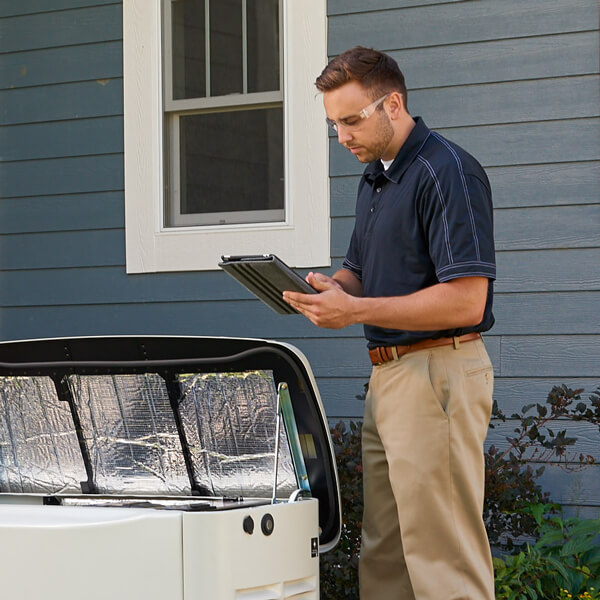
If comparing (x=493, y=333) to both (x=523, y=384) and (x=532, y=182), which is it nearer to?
(x=523, y=384)

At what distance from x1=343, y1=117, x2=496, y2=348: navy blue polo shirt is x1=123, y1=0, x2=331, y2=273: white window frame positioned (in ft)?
6.51

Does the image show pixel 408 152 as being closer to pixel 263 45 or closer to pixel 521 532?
pixel 521 532

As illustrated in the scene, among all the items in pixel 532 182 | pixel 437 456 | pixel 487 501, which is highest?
pixel 532 182

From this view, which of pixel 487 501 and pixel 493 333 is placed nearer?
pixel 487 501

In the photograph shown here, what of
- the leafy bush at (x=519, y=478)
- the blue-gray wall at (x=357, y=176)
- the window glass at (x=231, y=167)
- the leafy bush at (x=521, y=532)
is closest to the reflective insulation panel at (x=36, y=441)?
the leafy bush at (x=521, y=532)

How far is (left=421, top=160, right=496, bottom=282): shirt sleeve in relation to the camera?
2613mm

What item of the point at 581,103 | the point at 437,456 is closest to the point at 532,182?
the point at 581,103

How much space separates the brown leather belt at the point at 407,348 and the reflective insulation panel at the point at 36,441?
35.3 inches

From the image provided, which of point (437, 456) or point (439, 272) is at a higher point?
point (439, 272)

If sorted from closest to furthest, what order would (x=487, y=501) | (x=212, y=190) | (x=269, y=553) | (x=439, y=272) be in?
(x=269, y=553), (x=439, y=272), (x=487, y=501), (x=212, y=190)

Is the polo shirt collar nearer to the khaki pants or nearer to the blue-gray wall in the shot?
the khaki pants

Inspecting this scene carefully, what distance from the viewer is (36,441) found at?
3.01m

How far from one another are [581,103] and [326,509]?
2538mm

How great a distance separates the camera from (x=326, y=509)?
9.03 ft
